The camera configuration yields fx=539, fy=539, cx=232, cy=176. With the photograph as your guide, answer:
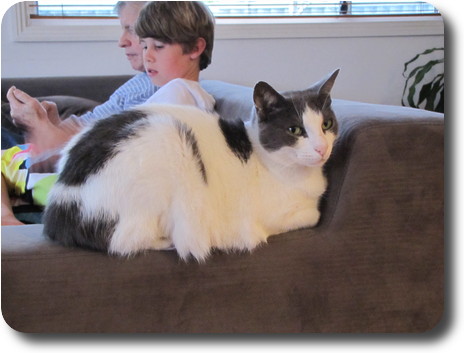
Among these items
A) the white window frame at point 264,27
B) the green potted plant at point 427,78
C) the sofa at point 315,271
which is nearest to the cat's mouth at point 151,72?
the white window frame at point 264,27

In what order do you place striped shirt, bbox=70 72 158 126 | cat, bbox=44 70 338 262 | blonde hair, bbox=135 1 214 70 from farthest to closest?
striped shirt, bbox=70 72 158 126 < blonde hair, bbox=135 1 214 70 < cat, bbox=44 70 338 262

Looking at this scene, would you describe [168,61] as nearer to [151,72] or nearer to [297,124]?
[151,72]

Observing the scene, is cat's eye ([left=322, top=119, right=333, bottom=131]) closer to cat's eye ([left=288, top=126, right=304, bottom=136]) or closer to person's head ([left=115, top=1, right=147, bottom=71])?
cat's eye ([left=288, top=126, right=304, bottom=136])

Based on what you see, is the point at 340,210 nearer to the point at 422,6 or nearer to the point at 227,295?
the point at 227,295

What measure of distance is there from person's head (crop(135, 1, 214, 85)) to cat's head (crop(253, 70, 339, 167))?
9.1 inches

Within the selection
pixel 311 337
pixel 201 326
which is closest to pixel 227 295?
pixel 201 326

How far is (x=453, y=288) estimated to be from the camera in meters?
1.18

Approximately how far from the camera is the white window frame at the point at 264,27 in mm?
1180

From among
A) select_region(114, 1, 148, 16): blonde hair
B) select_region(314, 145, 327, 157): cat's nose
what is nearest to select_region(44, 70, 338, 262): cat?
select_region(314, 145, 327, 157): cat's nose

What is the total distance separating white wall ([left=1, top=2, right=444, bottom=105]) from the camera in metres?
1.21

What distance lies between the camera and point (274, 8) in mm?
1182

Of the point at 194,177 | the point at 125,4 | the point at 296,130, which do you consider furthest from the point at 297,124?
the point at 125,4

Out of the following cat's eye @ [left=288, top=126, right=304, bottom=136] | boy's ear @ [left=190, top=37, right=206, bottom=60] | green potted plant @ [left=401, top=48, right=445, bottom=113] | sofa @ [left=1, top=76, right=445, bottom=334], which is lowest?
sofa @ [left=1, top=76, right=445, bottom=334]

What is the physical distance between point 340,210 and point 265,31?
0.44m
